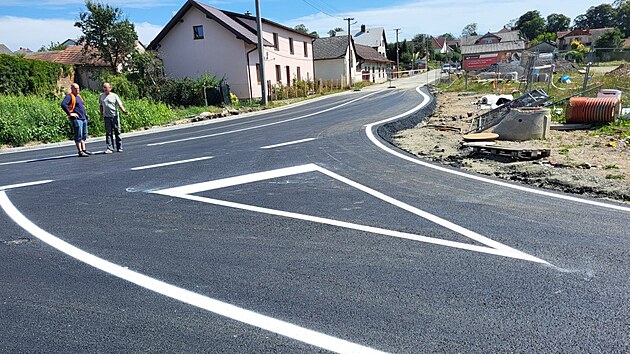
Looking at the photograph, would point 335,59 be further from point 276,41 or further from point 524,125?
point 524,125

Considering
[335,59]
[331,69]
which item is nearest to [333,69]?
[331,69]

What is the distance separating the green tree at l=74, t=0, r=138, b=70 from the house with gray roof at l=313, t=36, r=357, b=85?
2831 centimetres

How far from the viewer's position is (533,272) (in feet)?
12.5

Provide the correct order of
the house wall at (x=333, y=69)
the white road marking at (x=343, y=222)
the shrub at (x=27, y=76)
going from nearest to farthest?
1. the white road marking at (x=343, y=222)
2. the shrub at (x=27, y=76)
3. the house wall at (x=333, y=69)

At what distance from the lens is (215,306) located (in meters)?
3.45

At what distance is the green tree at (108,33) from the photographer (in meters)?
29.5

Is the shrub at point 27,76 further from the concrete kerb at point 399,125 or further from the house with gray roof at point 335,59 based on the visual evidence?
the house with gray roof at point 335,59

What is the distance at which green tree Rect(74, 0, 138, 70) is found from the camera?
29500mm

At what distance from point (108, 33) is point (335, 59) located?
1214 inches

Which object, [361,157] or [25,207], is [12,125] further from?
[361,157]

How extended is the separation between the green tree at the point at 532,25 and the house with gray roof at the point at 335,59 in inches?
3977

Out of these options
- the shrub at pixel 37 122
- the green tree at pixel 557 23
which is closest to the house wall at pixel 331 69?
the shrub at pixel 37 122

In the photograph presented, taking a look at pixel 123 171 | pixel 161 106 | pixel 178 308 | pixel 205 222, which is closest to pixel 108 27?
pixel 161 106

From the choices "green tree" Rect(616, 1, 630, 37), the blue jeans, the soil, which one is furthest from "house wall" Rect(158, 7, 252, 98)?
"green tree" Rect(616, 1, 630, 37)
